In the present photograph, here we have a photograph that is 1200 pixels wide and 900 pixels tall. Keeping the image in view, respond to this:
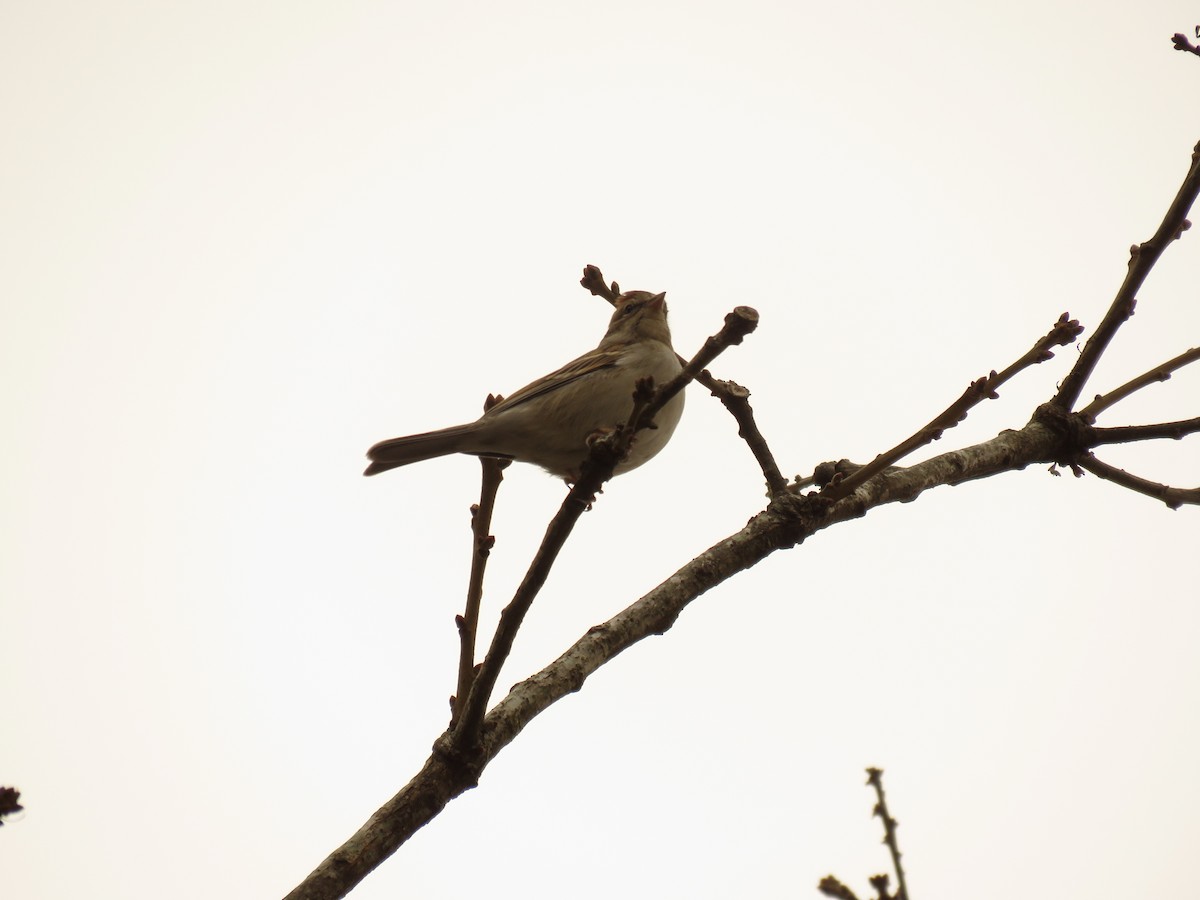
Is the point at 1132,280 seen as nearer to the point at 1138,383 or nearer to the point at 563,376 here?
the point at 1138,383

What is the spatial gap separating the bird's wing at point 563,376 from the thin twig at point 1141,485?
2720 millimetres

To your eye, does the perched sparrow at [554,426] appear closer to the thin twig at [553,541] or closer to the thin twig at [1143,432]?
the thin twig at [1143,432]

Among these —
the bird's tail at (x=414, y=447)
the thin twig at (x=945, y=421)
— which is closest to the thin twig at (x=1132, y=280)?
the thin twig at (x=945, y=421)

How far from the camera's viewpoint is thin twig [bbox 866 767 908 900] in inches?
106

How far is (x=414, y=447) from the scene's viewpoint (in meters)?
5.70

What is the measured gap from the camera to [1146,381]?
385cm

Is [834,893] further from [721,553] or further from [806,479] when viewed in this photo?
[806,479]

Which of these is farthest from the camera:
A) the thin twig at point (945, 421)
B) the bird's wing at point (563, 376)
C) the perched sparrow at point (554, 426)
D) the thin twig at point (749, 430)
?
the bird's wing at point (563, 376)

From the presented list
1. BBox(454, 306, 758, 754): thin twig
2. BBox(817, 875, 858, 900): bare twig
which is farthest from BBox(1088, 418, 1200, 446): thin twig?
BBox(817, 875, 858, 900): bare twig

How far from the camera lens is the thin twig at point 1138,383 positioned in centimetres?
380

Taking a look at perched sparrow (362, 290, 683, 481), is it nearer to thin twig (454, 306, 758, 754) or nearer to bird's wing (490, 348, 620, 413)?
bird's wing (490, 348, 620, 413)

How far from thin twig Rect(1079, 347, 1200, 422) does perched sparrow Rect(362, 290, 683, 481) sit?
203 centimetres

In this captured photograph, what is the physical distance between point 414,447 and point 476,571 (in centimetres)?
248

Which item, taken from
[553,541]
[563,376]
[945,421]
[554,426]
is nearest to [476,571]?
[553,541]
